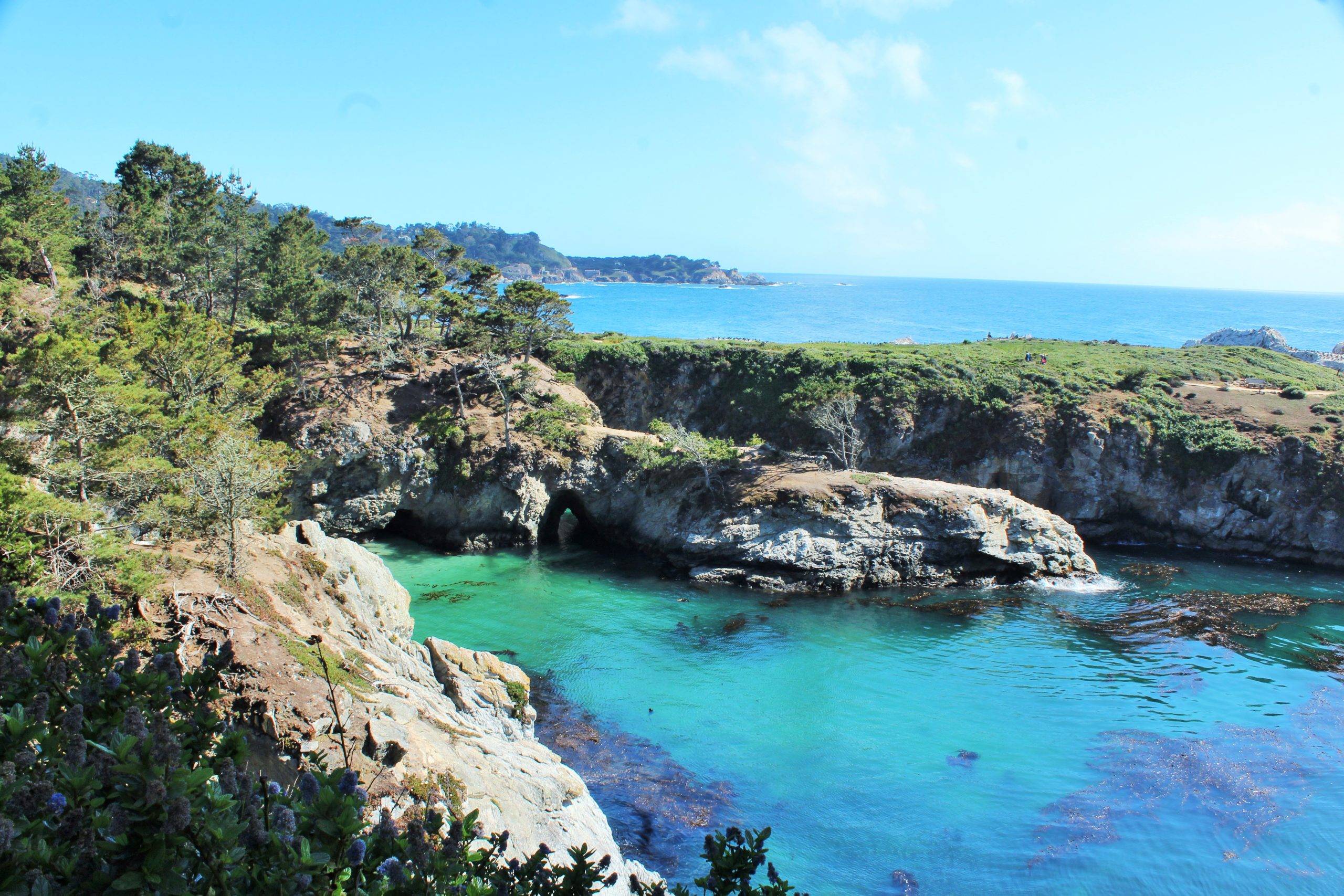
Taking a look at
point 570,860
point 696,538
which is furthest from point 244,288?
point 570,860

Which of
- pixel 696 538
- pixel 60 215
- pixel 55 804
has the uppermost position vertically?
pixel 60 215

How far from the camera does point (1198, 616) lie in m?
31.9

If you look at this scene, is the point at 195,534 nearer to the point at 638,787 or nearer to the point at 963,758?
the point at 638,787

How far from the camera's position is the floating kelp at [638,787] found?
17.3m

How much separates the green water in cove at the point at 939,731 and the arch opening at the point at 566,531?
5649 millimetres

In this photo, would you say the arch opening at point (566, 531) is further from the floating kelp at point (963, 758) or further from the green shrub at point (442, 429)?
the floating kelp at point (963, 758)

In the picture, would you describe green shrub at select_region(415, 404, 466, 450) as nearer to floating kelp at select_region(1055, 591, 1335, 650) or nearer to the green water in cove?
the green water in cove

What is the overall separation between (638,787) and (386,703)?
7.67m

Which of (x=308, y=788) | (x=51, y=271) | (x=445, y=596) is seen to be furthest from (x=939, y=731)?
(x=51, y=271)

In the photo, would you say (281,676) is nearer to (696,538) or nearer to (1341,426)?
(696,538)

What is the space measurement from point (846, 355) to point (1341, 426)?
1156 inches

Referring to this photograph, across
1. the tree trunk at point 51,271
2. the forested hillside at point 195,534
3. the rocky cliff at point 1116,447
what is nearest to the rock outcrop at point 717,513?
the forested hillside at point 195,534

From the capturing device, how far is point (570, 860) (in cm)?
1517

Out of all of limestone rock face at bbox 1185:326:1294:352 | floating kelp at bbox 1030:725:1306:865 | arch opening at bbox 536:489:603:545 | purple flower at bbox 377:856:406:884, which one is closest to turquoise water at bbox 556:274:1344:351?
limestone rock face at bbox 1185:326:1294:352
